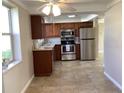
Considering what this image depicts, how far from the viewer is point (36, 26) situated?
5.70 meters

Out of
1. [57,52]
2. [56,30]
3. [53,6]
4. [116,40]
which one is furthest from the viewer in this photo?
[56,30]

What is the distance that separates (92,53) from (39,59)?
403 cm

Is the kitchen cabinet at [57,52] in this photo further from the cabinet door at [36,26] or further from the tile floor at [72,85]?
the tile floor at [72,85]

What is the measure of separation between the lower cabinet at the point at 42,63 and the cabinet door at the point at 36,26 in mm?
617

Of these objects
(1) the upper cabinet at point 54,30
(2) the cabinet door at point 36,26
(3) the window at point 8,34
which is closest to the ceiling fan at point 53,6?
(3) the window at point 8,34

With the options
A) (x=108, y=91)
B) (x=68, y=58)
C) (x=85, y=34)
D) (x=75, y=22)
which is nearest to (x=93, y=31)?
(x=85, y=34)

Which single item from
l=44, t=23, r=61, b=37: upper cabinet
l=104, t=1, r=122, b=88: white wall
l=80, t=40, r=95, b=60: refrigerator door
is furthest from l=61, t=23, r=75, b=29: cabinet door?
l=104, t=1, r=122, b=88: white wall

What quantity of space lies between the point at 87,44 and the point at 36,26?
3930 millimetres

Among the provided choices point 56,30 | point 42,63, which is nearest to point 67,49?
point 56,30

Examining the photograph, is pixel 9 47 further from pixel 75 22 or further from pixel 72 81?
pixel 75 22

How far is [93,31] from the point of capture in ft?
28.8

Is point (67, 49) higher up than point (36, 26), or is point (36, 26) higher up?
point (36, 26)

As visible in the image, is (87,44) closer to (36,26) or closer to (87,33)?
(87,33)

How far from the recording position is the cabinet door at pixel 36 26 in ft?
18.6
